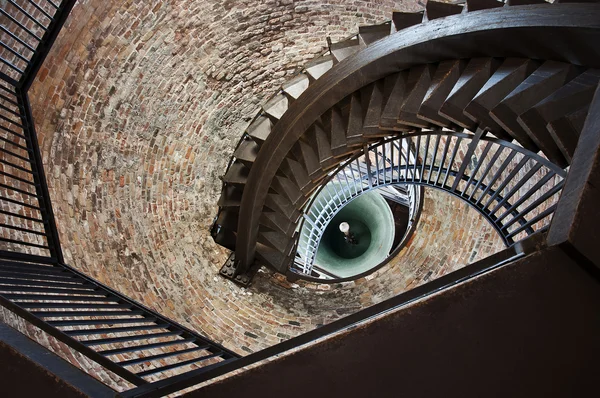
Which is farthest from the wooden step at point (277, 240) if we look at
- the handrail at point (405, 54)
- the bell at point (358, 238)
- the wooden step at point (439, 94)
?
the bell at point (358, 238)

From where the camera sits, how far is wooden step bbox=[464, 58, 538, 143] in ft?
12.7

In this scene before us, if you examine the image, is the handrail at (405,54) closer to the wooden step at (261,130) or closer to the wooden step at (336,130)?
the wooden step at (336,130)

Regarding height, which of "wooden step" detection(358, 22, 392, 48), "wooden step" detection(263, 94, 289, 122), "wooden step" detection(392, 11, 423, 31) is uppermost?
"wooden step" detection(358, 22, 392, 48)

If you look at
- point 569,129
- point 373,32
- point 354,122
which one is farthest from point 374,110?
point 569,129

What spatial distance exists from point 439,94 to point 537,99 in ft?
3.95

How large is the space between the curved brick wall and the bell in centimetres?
316

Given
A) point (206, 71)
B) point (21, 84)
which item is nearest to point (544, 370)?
point (21, 84)

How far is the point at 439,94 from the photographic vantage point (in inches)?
182

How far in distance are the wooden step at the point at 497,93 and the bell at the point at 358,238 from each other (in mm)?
7428

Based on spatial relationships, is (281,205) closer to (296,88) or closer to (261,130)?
(261,130)

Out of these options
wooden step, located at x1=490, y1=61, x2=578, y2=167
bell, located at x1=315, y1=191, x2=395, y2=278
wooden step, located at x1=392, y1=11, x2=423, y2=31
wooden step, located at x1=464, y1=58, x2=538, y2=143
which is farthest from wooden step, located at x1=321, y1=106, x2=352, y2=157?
bell, located at x1=315, y1=191, x2=395, y2=278

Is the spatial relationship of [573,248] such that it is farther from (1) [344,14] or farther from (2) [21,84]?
(1) [344,14]

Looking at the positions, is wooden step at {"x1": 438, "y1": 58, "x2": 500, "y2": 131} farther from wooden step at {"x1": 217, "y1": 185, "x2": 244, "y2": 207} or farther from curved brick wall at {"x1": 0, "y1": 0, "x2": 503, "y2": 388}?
wooden step at {"x1": 217, "y1": 185, "x2": 244, "y2": 207}

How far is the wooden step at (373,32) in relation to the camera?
6094mm
